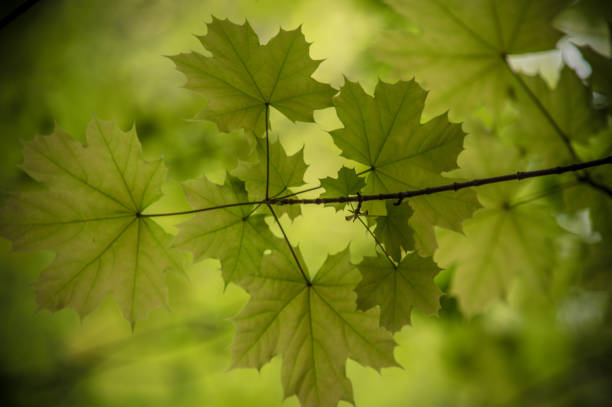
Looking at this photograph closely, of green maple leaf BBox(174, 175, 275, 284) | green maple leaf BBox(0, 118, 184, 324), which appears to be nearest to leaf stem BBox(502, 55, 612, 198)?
green maple leaf BBox(174, 175, 275, 284)

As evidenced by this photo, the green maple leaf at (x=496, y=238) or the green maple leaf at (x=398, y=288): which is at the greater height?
the green maple leaf at (x=496, y=238)

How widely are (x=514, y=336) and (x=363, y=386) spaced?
91.2 inches

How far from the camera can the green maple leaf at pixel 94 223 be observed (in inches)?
51.4

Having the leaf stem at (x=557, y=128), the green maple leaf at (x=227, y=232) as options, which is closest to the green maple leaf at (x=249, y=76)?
the green maple leaf at (x=227, y=232)

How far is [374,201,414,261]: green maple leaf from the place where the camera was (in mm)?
1146

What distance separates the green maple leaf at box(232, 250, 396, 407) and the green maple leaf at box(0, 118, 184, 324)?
376 mm

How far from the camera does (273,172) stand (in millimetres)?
1380

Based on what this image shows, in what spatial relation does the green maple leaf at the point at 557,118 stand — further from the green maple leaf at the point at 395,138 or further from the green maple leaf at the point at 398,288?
→ the green maple leaf at the point at 398,288

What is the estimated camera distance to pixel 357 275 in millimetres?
1343

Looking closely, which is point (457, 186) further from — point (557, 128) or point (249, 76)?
point (557, 128)

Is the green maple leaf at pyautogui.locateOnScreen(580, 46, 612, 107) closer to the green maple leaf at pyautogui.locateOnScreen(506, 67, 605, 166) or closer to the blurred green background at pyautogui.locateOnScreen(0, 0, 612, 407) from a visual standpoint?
the green maple leaf at pyautogui.locateOnScreen(506, 67, 605, 166)

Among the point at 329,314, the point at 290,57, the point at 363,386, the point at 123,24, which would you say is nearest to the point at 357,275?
the point at 329,314

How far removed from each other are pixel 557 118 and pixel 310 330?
5.29ft

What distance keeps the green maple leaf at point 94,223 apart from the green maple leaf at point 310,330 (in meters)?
0.38
